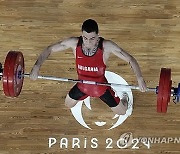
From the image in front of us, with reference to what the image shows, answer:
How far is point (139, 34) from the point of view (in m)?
4.54

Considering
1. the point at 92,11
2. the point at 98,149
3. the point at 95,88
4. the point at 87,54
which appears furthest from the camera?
the point at 92,11

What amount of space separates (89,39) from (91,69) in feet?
1.03

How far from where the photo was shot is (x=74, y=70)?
4457 mm

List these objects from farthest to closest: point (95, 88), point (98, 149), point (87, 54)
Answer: point (98, 149)
point (95, 88)
point (87, 54)

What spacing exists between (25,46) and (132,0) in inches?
33.8

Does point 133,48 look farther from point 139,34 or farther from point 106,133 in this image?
point 106,133

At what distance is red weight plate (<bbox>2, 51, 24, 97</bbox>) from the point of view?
143 inches

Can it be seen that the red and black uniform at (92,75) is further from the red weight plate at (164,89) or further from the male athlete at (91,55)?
the red weight plate at (164,89)

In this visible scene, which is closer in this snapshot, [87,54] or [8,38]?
[87,54]

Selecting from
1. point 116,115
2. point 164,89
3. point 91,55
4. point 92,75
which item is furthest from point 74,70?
point 164,89

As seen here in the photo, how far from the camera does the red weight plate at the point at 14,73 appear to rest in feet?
11.9

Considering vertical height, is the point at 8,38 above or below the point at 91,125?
above

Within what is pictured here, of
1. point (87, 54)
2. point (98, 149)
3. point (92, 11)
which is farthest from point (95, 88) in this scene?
point (92, 11)

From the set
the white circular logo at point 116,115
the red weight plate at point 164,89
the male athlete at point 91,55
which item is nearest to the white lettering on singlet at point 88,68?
the male athlete at point 91,55
